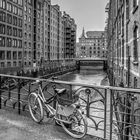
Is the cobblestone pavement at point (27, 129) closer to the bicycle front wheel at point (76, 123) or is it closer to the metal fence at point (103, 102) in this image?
the bicycle front wheel at point (76, 123)

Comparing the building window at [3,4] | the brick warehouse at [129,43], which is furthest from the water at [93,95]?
the building window at [3,4]

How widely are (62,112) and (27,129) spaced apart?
92cm

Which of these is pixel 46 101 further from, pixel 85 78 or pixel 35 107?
pixel 85 78

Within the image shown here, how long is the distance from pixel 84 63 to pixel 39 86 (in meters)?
106

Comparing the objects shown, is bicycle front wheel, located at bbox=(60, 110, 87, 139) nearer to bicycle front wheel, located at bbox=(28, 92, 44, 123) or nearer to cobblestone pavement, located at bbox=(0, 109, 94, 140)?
cobblestone pavement, located at bbox=(0, 109, 94, 140)

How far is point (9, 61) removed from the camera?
139 ft

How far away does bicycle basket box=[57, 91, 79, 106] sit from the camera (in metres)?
3.81

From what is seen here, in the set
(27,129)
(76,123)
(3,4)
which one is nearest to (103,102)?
(76,123)

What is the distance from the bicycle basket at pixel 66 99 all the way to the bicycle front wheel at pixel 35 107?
0.60 metres

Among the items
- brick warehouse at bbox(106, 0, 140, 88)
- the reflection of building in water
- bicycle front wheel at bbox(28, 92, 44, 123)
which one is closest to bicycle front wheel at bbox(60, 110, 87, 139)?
bicycle front wheel at bbox(28, 92, 44, 123)

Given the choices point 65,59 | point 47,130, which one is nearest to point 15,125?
point 47,130

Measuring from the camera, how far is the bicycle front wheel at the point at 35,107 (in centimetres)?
434

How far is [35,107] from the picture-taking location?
4.56m

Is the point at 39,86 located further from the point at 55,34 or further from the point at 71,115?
the point at 55,34
